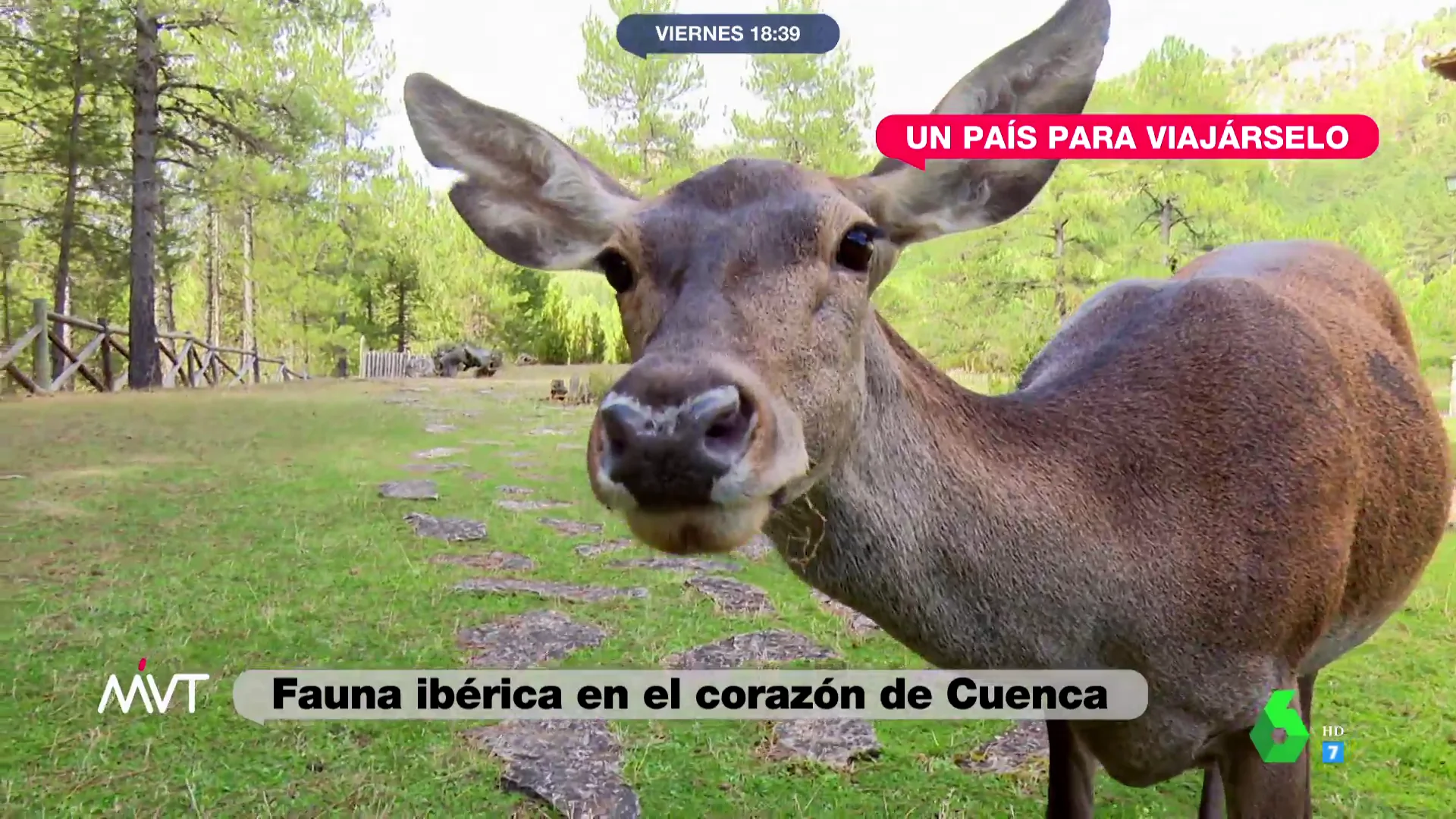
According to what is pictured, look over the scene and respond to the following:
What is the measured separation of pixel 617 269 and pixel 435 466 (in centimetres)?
152

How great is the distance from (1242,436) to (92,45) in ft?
8.50

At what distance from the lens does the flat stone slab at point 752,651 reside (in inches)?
71.5

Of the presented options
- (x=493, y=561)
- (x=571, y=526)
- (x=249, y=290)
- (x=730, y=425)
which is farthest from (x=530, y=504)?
(x=730, y=425)

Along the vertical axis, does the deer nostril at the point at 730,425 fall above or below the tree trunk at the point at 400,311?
below

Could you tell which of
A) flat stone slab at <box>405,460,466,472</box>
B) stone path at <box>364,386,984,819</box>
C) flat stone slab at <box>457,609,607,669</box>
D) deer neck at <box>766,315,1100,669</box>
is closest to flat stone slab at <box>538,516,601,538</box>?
stone path at <box>364,386,984,819</box>

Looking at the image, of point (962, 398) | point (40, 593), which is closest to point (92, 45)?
point (40, 593)

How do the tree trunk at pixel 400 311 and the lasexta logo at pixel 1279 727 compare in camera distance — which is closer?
the lasexta logo at pixel 1279 727

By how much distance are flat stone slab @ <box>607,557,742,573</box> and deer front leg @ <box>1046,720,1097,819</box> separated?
43.0 inches

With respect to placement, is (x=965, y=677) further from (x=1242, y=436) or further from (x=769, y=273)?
(x=769, y=273)

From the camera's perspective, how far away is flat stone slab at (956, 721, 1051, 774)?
1526 millimetres

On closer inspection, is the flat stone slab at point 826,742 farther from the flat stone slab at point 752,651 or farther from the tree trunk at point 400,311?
the tree trunk at point 400,311

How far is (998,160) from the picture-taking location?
3.08 feet

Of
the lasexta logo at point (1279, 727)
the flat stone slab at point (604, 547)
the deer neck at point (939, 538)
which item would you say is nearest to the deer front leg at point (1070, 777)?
the lasexta logo at point (1279, 727)

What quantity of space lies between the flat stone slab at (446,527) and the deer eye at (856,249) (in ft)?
5.11
